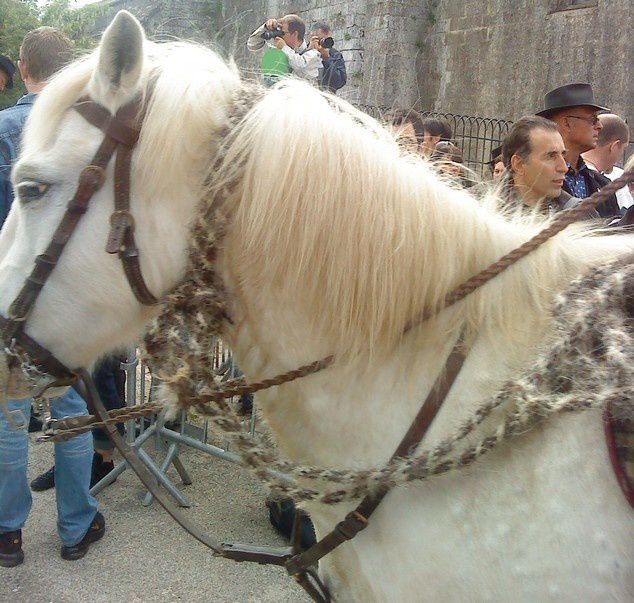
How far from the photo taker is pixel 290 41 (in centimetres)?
→ 725

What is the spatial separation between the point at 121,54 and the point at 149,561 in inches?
117

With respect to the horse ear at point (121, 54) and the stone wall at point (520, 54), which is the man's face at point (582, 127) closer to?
the horse ear at point (121, 54)

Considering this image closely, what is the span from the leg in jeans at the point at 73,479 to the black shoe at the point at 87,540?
1.3 inches

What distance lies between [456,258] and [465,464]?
1.56 ft

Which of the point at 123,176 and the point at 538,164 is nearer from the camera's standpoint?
the point at 123,176

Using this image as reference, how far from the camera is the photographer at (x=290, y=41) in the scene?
7.16m

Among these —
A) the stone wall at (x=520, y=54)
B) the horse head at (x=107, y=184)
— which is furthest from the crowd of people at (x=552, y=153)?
the stone wall at (x=520, y=54)

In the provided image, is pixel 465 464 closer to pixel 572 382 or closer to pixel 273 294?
pixel 572 382

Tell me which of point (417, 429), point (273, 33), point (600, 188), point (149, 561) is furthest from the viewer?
point (273, 33)

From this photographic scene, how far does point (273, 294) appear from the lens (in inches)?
58.6

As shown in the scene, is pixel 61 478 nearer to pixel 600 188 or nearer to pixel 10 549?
pixel 10 549

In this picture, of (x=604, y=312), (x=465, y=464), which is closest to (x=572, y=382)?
(x=604, y=312)

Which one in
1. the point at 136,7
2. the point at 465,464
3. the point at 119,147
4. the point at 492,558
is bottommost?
the point at 492,558

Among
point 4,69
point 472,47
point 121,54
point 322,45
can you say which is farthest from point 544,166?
point 472,47
